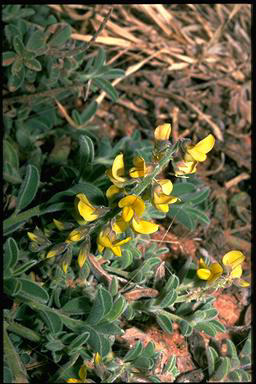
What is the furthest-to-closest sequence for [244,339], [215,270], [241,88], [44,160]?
[241,88] < [44,160] < [244,339] < [215,270]

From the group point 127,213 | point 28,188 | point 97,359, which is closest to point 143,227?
point 127,213

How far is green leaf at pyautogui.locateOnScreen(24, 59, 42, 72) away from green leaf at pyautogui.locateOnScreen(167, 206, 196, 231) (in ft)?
2.27

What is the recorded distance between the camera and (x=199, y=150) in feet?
4.06

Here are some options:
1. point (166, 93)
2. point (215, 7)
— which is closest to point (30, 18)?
point (166, 93)

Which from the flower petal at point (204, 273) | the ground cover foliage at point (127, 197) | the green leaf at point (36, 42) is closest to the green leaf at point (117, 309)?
the ground cover foliage at point (127, 197)

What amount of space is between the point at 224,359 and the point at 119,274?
399mm

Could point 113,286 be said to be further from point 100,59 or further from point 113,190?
point 100,59

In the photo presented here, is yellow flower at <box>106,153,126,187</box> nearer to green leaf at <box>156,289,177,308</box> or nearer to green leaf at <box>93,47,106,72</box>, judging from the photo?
green leaf at <box>156,289,177,308</box>

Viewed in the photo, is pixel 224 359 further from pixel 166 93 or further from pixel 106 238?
pixel 166 93

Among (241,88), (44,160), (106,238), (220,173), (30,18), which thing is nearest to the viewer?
(106,238)

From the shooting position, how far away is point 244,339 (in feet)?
5.71

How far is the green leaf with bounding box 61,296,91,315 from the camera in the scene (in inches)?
59.5

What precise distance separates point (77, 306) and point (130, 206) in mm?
423

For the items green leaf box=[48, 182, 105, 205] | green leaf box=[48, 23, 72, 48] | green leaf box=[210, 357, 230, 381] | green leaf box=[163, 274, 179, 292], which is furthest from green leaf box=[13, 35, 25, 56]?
green leaf box=[210, 357, 230, 381]
